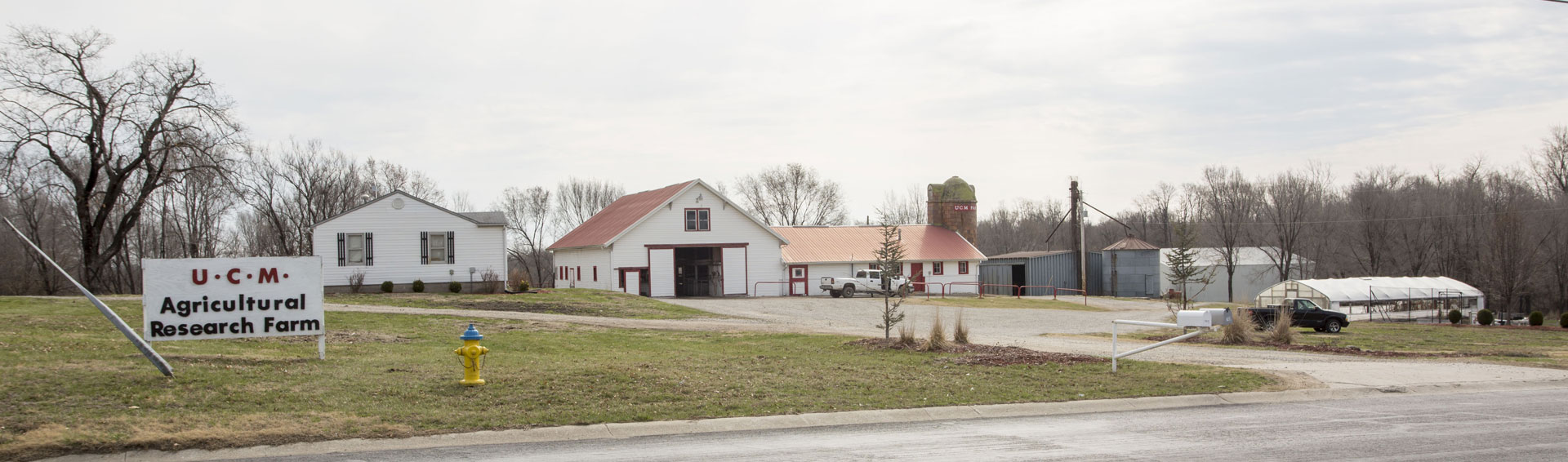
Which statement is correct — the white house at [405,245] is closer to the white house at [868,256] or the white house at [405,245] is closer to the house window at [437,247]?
the house window at [437,247]

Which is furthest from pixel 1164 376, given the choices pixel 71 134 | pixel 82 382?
pixel 71 134

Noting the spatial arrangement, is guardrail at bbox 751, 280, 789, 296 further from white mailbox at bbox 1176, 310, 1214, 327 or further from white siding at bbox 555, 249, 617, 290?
white mailbox at bbox 1176, 310, 1214, 327

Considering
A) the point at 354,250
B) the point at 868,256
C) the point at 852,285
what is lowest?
the point at 852,285

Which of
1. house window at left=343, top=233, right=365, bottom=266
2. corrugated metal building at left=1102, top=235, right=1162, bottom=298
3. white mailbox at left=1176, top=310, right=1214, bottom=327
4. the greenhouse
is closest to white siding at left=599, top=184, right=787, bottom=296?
house window at left=343, top=233, right=365, bottom=266

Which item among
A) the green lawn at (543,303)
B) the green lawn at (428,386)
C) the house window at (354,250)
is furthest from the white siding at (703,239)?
the green lawn at (428,386)

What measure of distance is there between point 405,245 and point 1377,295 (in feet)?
127

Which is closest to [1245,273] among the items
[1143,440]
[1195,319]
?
[1195,319]

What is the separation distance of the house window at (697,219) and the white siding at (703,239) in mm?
186

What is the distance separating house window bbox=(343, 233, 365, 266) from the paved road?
31579 millimetres

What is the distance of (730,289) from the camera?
46.2 m

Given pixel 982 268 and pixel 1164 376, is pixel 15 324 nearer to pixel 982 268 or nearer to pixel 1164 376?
pixel 1164 376

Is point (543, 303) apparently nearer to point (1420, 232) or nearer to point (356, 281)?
point (356, 281)

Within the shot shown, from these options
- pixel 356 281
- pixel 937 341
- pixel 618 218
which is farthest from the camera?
pixel 618 218

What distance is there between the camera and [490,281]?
37625 mm
